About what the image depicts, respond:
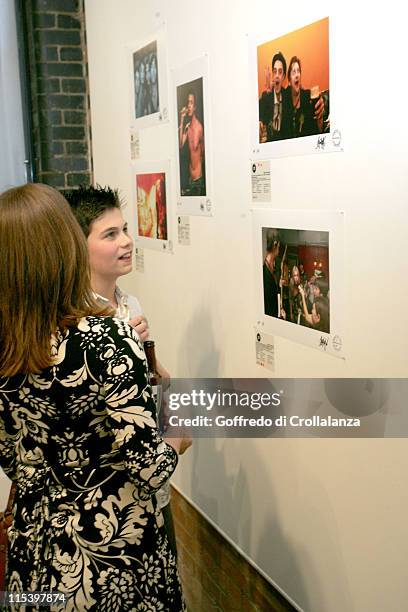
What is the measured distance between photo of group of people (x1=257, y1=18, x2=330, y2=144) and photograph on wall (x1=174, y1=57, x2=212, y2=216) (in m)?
0.53

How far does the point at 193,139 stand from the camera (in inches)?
131

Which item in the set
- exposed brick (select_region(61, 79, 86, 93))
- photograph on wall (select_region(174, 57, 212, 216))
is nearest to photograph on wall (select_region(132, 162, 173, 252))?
photograph on wall (select_region(174, 57, 212, 216))

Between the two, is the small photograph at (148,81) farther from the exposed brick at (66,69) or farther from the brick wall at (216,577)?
the brick wall at (216,577)

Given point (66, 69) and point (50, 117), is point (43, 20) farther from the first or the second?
point (50, 117)

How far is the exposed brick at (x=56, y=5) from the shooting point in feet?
16.5

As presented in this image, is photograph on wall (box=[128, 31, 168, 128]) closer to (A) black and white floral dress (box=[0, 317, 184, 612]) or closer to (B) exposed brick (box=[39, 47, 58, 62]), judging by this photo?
(B) exposed brick (box=[39, 47, 58, 62])

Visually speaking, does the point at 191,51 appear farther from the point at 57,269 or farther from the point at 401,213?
the point at 57,269

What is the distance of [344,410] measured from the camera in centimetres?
241

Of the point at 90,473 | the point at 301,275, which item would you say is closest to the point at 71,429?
the point at 90,473

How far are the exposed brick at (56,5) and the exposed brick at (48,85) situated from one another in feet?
1.45

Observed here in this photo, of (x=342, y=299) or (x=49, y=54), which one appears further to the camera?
(x=49, y=54)

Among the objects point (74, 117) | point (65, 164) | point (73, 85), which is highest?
point (73, 85)

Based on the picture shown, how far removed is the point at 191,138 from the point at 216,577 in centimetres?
184

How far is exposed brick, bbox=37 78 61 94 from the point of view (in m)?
5.11
